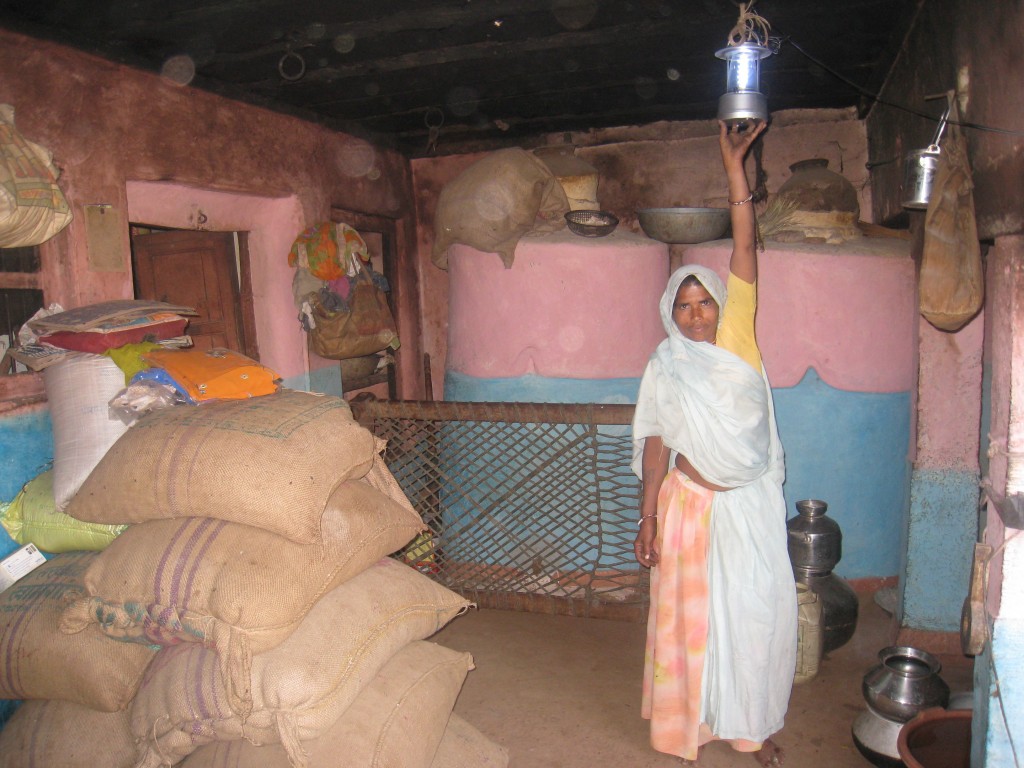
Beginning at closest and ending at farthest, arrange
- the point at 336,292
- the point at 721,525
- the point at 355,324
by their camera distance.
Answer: the point at 721,525, the point at 336,292, the point at 355,324

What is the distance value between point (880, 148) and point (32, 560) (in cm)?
486

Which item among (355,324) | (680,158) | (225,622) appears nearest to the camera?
(225,622)

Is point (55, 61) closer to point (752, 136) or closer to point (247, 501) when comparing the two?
point (247, 501)

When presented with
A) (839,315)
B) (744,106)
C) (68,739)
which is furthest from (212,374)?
(839,315)

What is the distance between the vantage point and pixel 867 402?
3.96 metres

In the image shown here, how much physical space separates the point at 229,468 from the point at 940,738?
8.06ft

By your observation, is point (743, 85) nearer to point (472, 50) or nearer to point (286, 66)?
point (472, 50)

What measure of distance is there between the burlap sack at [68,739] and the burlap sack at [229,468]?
626mm

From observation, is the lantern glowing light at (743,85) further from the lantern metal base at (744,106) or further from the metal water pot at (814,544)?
the metal water pot at (814,544)

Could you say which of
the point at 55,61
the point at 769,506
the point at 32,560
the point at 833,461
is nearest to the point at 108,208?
the point at 55,61

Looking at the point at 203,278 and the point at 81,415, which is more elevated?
the point at 203,278

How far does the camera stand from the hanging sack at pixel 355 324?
14.2ft

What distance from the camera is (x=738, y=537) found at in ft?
7.75

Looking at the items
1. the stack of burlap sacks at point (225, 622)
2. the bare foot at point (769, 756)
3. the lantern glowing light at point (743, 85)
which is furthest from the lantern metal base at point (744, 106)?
the bare foot at point (769, 756)
